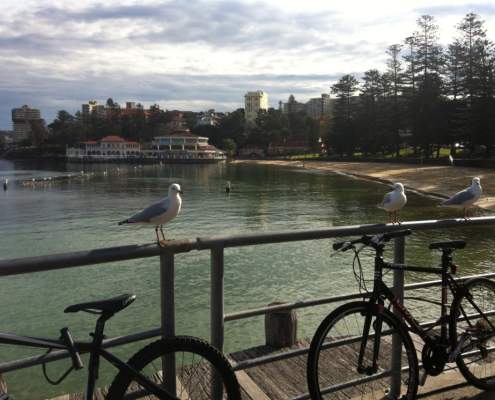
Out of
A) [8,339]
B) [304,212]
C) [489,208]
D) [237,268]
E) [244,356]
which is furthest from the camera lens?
[304,212]

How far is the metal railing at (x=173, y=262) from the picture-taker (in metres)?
2.17

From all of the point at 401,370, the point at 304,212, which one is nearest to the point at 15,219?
the point at 304,212

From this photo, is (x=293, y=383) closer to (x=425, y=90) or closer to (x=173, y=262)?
(x=173, y=262)

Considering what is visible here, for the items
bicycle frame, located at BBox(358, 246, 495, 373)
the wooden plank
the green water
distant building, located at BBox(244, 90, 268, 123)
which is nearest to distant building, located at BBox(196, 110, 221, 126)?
distant building, located at BBox(244, 90, 268, 123)

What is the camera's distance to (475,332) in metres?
3.58

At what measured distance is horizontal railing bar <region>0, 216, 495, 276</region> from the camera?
211 centimetres

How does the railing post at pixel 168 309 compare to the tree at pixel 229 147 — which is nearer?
the railing post at pixel 168 309

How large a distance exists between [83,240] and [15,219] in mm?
9451

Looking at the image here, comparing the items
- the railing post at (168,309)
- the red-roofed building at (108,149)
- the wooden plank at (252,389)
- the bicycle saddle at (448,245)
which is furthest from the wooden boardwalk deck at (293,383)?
the red-roofed building at (108,149)

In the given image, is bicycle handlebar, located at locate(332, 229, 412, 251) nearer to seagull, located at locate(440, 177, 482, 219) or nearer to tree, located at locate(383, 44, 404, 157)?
seagull, located at locate(440, 177, 482, 219)

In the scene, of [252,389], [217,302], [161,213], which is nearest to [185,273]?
[252,389]

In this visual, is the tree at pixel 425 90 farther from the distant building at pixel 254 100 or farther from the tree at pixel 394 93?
the distant building at pixel 254 100

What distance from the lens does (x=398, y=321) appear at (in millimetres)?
3084

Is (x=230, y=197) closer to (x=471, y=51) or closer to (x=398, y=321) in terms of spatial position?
(x=471, y=51)
